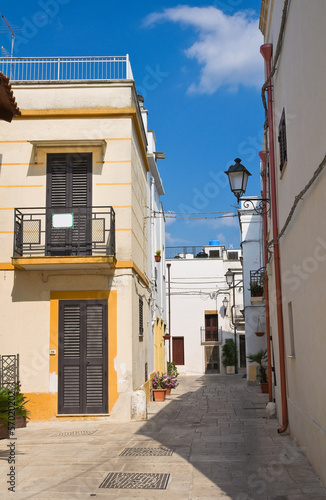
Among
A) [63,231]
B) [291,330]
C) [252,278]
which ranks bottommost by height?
[291,330]

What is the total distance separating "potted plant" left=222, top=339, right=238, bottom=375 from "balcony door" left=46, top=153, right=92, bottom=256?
2079 cm

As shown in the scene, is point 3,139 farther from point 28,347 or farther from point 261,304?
point 261,304

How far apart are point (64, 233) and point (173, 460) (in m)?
6.10

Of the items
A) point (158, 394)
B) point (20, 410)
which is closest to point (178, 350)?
point (158, 394)

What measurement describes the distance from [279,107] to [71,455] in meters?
6.61

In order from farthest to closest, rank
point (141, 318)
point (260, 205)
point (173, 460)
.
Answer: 1. point (260, 205)
2. point (141, 318)
3. point (173, 460)

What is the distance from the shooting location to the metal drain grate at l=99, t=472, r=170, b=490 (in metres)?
5.83

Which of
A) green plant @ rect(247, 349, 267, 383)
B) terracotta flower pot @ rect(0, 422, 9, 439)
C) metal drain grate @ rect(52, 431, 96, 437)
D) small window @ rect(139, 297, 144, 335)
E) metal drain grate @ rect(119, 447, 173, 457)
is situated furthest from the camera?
green plant @ rect(247, 349, 267, 383)

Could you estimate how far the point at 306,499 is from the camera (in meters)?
Result: 5.13

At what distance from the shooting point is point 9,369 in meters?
11.1

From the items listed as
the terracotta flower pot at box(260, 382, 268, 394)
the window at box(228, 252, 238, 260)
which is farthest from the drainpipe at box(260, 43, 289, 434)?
the window at box(228, 252, 238, 260)

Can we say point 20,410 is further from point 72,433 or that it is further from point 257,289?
point 257,289

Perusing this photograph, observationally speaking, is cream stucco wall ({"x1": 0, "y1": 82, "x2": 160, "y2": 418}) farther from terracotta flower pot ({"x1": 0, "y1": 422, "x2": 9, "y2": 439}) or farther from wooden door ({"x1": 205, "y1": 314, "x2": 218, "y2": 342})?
wooden door ({"x1": 205, "y1": 314, "x2": 218, "y2": 342})

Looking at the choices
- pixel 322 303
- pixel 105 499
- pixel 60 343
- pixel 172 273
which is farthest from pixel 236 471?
pixel 172 273
